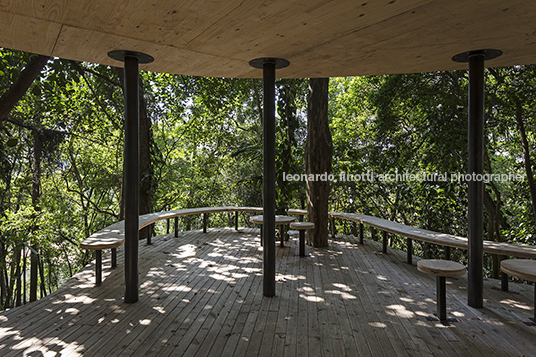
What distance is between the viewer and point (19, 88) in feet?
11.8

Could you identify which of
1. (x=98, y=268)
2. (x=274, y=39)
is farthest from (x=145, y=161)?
(x=274, y=39)

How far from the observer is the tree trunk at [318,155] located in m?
5.69

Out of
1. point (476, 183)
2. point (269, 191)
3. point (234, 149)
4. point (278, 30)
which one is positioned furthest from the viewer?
point (234, 149)

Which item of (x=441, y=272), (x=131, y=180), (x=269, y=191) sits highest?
(x=131, y=180)

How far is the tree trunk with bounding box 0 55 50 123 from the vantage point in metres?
3.56

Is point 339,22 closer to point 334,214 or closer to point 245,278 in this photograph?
point 245,278

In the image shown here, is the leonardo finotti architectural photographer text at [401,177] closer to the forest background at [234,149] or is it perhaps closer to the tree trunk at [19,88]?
the forest background at [234,149]

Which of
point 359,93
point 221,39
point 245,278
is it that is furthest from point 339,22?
point 359,93

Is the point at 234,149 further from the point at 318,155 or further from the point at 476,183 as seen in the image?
the point at 476,183

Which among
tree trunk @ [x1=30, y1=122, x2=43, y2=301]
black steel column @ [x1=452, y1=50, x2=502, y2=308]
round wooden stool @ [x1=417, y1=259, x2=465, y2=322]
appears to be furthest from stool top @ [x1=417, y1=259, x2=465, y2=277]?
tree trunk @ [x1=30, y1=122, x2=43, y2=301]

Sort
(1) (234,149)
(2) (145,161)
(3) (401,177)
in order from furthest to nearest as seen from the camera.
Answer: (1) (234,149), (3) (401,177), (2) (145,161)

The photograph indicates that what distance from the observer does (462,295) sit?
336 centimetres

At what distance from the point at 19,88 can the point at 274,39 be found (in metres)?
3.07

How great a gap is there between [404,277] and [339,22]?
3.20m
